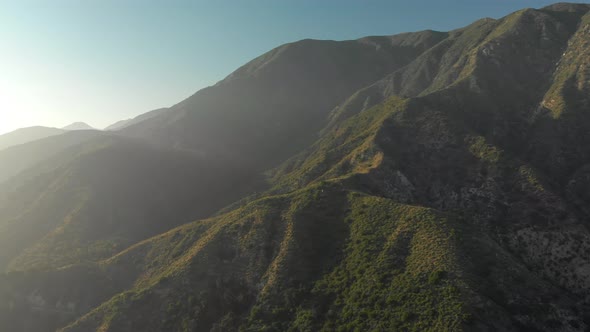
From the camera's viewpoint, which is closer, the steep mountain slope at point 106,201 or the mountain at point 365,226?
the mountain at point 365,226

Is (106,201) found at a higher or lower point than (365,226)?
higher

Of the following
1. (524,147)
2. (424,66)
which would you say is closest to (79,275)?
(524,147)

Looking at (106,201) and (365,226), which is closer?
(365,226)

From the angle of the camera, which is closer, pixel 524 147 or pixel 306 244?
pixel 306 244

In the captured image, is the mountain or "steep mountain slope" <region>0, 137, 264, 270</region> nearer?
the mountain

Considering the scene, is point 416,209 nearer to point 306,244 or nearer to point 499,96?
point 306,244

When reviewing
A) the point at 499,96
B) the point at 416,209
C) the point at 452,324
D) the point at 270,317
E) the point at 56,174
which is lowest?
the point at 270,317

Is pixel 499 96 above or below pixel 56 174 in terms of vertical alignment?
below

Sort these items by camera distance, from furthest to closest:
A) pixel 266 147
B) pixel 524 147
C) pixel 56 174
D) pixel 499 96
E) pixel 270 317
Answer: pixel 266 147 < pixel 56 174 < pixel 499 96 < pixel 524 147 < pixel 270 317
